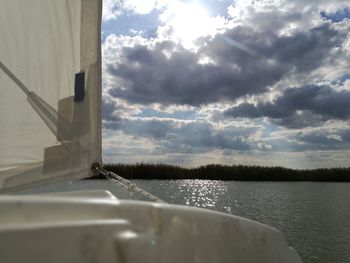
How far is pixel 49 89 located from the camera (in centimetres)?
356

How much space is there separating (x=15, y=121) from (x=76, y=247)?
2.35m

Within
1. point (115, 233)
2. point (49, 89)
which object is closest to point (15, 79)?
point (49, 89)

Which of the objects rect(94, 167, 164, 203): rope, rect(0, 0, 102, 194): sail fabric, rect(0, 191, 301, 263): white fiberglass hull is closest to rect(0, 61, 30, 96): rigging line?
rect(0, 0, 102, 194): sail fabric

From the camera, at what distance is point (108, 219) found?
1.58m

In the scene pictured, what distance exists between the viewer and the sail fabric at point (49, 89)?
3365 mm

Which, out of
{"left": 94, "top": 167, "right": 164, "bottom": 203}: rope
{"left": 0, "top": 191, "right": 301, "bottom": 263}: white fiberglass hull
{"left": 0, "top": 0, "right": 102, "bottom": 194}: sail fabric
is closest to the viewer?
{"left": 0, "top": 191, "right": 301, "bottom": 263}: white fiberglass hull

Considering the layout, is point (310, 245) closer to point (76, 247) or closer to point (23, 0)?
point (23, 0)

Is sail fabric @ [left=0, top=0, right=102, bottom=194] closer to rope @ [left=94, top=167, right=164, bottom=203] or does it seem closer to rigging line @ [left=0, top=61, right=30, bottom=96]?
rigging line @ [left=0, top=61, right=30, bottom=96]

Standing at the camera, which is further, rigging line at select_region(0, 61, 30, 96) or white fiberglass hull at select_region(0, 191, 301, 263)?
rigging line at select_region(0, 61, 30, 96)

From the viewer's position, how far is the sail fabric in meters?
3.37

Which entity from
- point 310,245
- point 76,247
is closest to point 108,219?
point 76,247

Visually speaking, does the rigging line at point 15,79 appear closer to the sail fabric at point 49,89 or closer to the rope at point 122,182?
the sail fabric at point 49,89

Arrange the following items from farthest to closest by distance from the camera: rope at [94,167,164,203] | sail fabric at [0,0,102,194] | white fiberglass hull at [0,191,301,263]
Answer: sail fabric at [0,0,102,194] → rope at [94,167,164,203] → white fiberglass hull at [0,191,301,263]

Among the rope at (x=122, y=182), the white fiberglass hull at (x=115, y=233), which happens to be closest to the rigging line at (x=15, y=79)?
the rope at (x=122, y=182)
